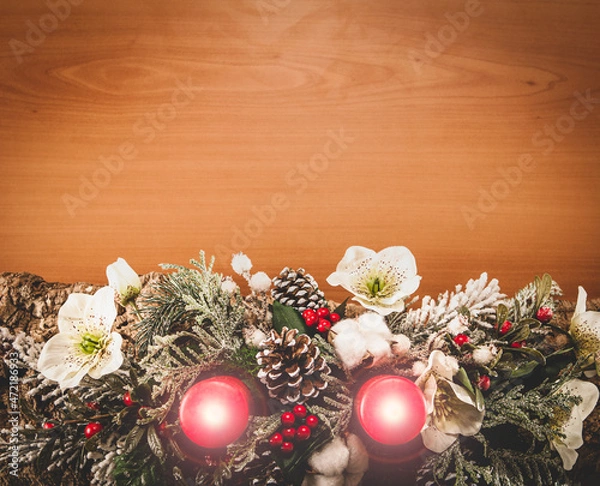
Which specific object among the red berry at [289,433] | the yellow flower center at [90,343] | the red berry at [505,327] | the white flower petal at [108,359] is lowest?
the red berry at [289,433]

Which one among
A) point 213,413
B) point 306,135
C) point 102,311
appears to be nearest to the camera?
point 213,413

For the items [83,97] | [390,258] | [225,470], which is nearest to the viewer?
[225,470]

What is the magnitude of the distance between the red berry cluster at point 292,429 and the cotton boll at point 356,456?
0.20 feet

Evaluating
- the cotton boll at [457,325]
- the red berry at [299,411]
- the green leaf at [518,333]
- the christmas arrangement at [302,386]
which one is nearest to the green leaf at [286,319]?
the christmas arrangement at [302,386]

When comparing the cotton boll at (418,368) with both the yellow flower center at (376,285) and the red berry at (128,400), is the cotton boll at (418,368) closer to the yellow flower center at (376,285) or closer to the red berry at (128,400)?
the yellow flower center at (376,285)

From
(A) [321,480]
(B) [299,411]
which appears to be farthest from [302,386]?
(A) [321,480]

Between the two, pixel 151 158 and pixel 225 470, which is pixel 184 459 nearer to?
pixel 225 470

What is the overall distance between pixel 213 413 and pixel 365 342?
0.24m

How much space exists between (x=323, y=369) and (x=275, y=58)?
0.75 metres

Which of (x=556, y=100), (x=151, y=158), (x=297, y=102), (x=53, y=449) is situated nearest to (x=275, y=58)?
(x=297, y=102)

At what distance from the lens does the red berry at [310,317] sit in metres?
0.70

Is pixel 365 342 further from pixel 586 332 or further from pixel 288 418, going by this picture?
pixel 586 332

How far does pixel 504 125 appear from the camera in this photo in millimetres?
1042

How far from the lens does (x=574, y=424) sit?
684 mm
